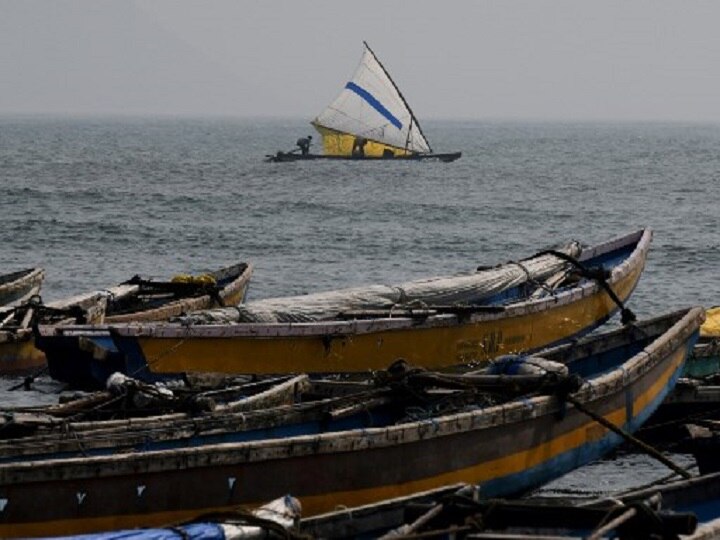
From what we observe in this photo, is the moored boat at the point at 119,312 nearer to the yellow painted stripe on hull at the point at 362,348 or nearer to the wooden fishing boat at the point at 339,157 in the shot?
the yellow painted stripe on hull at the point at 362,348

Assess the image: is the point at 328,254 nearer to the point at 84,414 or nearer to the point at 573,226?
the point at 573,226

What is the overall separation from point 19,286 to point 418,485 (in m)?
15.9

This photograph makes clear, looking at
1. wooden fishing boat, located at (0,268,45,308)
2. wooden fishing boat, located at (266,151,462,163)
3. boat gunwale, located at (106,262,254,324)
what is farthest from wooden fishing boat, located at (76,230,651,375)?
wooden fishing boat, located at (266,151,462,163)

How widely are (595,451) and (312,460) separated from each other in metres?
4.71

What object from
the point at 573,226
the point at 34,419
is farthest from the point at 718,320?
the point at 573,226

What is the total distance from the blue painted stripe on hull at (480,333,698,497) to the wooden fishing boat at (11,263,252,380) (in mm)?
6448

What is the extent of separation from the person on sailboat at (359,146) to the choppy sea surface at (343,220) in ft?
3.38

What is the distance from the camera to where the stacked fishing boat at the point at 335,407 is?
16.1 metres

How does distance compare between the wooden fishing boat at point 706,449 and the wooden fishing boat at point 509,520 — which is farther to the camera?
the wooden fishing boat at point 706,449

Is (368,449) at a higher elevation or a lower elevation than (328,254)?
higher

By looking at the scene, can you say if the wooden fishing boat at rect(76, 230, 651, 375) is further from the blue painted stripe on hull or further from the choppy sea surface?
the blue painted stripe on hull

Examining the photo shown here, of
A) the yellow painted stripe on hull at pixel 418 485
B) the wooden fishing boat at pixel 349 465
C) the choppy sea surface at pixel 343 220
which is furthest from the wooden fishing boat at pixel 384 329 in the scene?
the wooden fishing boat at pixel 349 465

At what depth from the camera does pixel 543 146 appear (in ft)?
549

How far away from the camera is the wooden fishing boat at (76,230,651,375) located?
22859 millimetres
